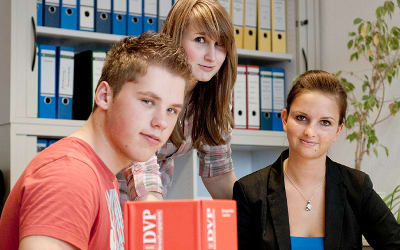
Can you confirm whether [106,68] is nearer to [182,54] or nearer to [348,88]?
[182,54]

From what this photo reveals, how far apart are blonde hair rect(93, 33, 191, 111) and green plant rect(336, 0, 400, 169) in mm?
1814

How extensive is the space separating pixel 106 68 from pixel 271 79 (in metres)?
2.12

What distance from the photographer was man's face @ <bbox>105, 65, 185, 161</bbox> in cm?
88

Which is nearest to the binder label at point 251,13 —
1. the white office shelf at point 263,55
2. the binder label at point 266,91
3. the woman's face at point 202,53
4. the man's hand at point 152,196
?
the white office shelf at point 263,55

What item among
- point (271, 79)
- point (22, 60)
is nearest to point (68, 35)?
point (22, 60)

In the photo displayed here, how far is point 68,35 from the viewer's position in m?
2.67

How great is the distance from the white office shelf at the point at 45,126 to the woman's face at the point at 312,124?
112 centimetres

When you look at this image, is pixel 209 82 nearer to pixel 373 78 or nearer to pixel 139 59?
pixel 139 59

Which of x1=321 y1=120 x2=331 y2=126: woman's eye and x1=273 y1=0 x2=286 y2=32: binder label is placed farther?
x1=273 y1=0 x2=286 y2=32: binder label

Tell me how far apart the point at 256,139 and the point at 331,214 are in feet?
4.16

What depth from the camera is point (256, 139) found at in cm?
296

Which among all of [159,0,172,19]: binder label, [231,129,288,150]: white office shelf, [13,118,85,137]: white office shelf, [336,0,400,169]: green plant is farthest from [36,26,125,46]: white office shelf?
[336,0,400,169]: green plant

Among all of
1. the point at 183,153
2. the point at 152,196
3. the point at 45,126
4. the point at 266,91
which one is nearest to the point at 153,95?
the point at 152,196

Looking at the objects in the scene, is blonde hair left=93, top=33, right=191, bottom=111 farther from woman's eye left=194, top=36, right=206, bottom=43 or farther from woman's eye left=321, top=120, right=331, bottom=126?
woman's eye left=321, top=120, right=331, bottom=126
